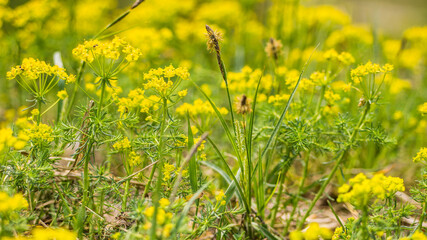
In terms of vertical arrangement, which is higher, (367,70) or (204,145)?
(367,70)

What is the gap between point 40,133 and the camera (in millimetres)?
1788

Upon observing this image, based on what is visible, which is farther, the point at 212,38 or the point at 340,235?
the point at 212,38

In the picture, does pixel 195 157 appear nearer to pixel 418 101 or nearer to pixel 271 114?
pixel 271 114

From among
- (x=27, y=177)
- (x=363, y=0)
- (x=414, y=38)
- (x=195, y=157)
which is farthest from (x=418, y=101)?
(x=363, y=0)

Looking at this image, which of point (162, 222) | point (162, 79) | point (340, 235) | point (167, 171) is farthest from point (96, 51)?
point (340, 235)

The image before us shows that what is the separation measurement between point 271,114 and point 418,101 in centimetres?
190

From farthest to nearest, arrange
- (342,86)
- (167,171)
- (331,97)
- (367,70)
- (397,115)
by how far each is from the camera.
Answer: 1. (397,115)
2. (331,97)
3. (342,86)
4. (367,70)
5. (167,171)

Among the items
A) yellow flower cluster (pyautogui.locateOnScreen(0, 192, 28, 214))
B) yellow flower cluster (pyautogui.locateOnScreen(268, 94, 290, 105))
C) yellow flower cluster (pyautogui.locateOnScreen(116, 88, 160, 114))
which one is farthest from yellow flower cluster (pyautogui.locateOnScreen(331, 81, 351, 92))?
yellow flower cluster (pyautogui.locateOnScreen(0, 192, 28, 214))

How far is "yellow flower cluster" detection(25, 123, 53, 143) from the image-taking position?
5.83 ft

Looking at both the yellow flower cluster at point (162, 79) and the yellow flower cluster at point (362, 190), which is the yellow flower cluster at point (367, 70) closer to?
the yellow flower cluster at point (362, 190)

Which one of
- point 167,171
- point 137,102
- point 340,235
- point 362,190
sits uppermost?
point 137,102

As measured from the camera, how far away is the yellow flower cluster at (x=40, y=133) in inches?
70.0

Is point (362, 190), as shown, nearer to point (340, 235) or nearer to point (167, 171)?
point (340, 235)

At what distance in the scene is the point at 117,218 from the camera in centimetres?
178
